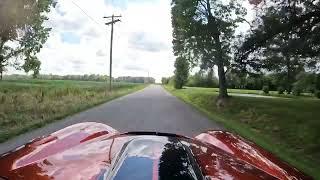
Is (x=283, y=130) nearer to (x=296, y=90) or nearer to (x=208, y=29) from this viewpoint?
(x=208, y=29)

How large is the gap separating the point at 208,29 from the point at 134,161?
3154 centimetres

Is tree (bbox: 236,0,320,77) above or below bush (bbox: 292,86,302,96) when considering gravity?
above

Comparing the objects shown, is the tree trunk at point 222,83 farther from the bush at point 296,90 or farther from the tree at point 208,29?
the bush at point 296,90

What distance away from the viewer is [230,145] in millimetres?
3141

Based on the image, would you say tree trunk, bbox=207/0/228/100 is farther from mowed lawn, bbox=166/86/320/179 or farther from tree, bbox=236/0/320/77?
tree, bbox=236/0/320/77

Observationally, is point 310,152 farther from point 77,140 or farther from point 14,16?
point 14,16

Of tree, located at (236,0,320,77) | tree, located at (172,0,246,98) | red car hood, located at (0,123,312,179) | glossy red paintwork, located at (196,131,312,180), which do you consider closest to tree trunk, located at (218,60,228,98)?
tree, located at (172,0,246,98)

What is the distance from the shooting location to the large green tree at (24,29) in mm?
21227

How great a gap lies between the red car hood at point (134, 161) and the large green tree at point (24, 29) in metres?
18.4

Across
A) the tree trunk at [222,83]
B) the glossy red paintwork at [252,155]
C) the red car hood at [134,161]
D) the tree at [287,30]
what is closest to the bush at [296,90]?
the tree trunk at [222,83]

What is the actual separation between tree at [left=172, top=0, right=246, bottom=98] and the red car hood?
96.0 ft

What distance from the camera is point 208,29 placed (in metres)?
33.2

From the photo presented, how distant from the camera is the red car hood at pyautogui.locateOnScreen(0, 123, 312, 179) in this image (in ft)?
6.75

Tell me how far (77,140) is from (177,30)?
35001 millimetres
